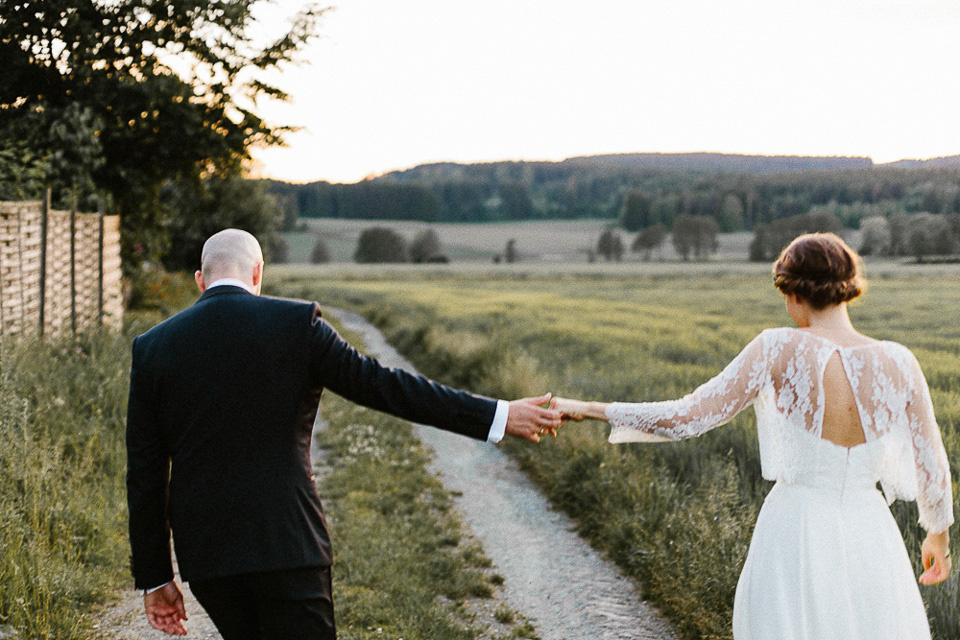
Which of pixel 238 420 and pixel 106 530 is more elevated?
pixel 238 420

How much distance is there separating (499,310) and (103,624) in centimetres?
2388

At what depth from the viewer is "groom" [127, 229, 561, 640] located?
2693mm

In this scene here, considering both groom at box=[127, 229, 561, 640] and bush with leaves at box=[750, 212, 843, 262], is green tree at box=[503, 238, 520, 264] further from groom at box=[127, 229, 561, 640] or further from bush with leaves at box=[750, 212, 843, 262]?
groom at box=[127, 229, 561, 640]

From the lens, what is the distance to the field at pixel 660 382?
5441 millimetres

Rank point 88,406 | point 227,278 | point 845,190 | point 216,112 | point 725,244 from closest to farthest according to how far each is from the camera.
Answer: point 227,278 → point 88,406 → point 216,112 → point 845,190 → point 725,244

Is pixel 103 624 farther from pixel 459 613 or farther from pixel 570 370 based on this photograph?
pixel 570 370

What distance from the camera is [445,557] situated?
656 centimetres

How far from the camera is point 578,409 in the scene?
3814 mm

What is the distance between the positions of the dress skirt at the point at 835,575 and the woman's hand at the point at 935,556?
1.25ft

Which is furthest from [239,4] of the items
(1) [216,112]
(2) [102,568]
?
(2) [102,568]

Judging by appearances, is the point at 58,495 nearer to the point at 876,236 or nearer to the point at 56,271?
the point at 56,271

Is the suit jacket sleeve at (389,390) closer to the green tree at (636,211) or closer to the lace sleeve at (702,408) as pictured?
the lace sleeve at (702,408)

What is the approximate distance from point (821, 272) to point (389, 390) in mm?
1583

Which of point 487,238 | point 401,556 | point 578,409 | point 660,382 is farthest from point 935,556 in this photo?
point 487,238
